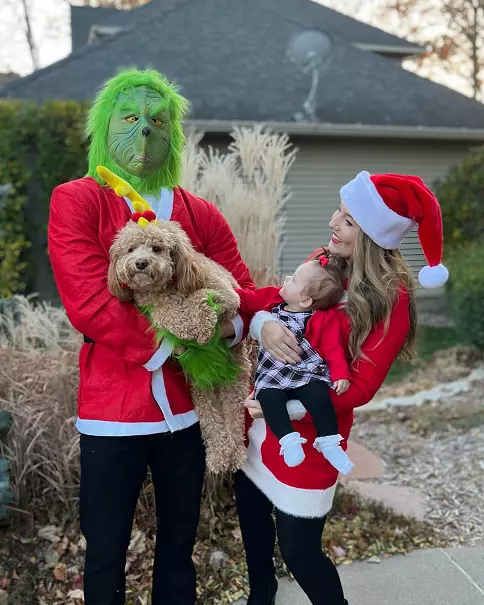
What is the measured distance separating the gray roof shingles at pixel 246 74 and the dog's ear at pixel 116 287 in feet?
23.6

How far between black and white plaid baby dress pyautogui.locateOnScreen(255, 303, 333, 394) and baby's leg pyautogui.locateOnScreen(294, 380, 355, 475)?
3cm

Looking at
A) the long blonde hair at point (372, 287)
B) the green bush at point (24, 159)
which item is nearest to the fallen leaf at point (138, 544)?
the long blonde hair at point (372, 287)

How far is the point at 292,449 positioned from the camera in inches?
70.0

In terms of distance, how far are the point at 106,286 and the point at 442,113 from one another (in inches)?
367

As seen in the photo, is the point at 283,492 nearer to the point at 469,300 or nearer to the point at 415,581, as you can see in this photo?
the point at 415,581

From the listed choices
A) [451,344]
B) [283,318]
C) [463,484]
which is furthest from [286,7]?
[283,318]

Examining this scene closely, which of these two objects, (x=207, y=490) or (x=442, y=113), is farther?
(x=442, y=113)

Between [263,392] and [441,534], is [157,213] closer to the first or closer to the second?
[263,392]

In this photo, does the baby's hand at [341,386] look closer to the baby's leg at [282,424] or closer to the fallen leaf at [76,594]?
the baby's leg at [282,424]

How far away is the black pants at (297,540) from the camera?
6.32ft

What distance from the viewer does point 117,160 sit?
6.47 feet

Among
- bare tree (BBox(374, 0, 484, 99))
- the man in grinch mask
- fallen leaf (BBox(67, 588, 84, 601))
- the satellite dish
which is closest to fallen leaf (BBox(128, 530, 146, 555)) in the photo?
fallen leaf (BBox(67, 588, 84, 601))

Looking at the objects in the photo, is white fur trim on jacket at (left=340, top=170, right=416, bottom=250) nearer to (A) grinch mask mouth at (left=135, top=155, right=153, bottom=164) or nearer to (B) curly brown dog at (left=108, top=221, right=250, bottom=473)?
(B) curly brown dog at (left=108, top=221, right=250, bottom=473)

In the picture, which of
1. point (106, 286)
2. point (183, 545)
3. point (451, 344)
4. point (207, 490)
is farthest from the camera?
point (451, 344)
